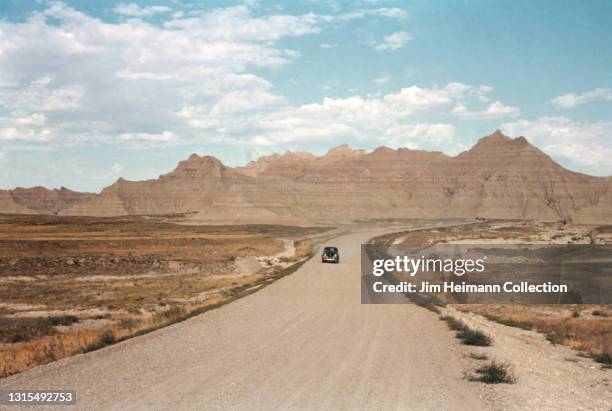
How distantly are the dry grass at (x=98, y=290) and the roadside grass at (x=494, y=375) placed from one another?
30.2 ft

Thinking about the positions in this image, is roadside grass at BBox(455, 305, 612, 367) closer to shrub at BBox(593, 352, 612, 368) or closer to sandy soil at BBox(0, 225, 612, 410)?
shrub at BBox(593, 352, 612, 368)

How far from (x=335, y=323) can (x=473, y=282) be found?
22.4m

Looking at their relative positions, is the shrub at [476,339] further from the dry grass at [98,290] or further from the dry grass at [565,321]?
the dry grass at [98,290]

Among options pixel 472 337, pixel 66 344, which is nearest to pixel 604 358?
pixel 472 337

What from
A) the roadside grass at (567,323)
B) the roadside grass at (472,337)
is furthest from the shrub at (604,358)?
the roadside grass at (472,337)

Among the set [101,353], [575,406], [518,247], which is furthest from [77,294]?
[518,247]

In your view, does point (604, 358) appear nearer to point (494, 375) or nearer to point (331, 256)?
point (494, 375)

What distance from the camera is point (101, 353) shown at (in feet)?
47.4

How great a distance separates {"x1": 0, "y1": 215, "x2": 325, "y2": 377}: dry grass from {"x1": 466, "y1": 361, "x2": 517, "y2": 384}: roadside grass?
30.2 feet

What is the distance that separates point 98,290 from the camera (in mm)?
37500

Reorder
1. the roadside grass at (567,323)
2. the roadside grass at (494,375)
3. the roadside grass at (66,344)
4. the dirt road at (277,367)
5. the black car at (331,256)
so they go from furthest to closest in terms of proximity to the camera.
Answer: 1. the black car at (331,256)
2. the roadside grass at (567,323)
3. the roadside grass at (66,344)
4. the roadside grass at (494,375)
5. the dirt road at (277,367)

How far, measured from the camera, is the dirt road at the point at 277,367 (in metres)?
10.1

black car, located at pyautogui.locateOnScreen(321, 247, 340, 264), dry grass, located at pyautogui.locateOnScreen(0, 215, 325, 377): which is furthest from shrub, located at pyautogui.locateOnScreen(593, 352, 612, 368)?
black car, located at pyautogui.locateOnScreen(321, 247, 340, 264)

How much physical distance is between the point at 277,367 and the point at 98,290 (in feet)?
90.6
